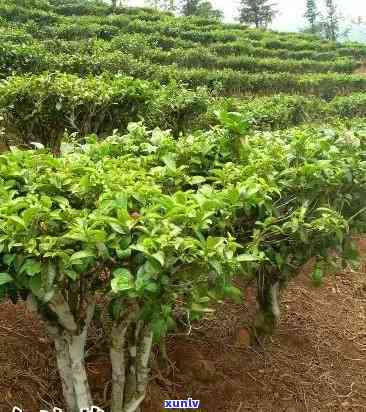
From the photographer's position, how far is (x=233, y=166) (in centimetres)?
257

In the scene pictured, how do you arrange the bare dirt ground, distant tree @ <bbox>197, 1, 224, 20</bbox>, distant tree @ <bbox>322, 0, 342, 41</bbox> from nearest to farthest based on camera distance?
the bare dirt ground, distant tree @ <bbox>197, 1, 224, 20</bbox>, distant tree @ <bbox>322, 0, 342, 41</bbox>

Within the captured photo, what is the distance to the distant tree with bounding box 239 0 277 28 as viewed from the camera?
3834 cm

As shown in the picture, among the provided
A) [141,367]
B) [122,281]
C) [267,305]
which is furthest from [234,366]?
[122,281]

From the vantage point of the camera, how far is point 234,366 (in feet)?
10.5

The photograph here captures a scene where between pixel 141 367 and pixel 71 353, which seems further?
pixel 141 367

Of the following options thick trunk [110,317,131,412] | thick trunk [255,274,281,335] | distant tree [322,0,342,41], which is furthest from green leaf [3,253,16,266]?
distant tree [322,0,342,41]

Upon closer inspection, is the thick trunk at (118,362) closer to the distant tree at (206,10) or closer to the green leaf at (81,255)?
the green leaf at (81,255)

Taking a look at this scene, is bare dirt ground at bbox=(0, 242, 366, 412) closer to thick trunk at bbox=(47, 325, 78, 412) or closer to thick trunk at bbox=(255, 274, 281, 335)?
thick trunk at bbox=(255, 274, 281, 335)

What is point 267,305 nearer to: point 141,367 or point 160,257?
point 141,367

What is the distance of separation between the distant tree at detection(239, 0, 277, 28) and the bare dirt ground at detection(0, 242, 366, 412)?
3812cm

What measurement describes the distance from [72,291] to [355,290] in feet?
10.5

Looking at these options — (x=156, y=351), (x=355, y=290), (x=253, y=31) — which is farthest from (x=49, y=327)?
(x=253, y=31)

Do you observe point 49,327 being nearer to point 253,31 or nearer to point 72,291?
point 72,291

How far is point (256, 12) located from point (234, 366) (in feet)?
128
